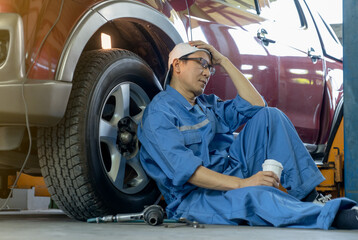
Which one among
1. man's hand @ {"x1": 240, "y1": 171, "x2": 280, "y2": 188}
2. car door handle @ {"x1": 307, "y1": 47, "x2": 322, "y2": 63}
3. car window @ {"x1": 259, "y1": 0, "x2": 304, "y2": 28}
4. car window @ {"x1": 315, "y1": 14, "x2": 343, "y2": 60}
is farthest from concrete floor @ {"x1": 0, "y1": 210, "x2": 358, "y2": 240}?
car window @ {"x1": 315, "y1": 14, "x2": 343, "y2": 60}

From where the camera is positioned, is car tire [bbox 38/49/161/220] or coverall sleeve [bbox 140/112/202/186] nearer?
car tire [bbox 38/49/161/220]

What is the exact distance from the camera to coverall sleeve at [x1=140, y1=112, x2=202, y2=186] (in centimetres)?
251

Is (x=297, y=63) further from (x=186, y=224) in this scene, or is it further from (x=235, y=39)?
(x=186, y=224)

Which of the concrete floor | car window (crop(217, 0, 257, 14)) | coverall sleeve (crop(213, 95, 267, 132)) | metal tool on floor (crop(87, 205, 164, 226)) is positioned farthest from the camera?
car window (crop(217, 0, 257, 14))

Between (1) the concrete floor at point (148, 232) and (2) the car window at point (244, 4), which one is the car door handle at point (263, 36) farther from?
(1) the concrete floor at point (148, 232)

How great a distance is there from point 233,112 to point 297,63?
45.3 inches

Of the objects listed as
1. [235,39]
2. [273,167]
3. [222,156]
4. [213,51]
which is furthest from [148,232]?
[235,39]

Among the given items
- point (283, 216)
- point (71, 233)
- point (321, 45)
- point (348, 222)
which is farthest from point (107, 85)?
point (321, 45)

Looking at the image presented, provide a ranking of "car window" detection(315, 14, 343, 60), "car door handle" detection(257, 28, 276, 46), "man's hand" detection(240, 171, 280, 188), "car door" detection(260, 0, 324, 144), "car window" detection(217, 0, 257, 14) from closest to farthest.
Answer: "man's hand" detection(240, 171, 280, 188) < "car window" detection(217, 0, 257, 14) < "car door handle" detection(257, 28, 276, 46) < "car door" detection(260, 0, 324, 144) < "car window" detection(315, 14, 343, 60)

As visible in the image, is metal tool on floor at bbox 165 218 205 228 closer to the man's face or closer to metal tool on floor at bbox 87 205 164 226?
metal tool on floor at bbox 87 205 164 226

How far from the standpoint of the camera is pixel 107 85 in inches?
101

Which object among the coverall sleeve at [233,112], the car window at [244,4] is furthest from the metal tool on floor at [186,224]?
the car window at [244,4]

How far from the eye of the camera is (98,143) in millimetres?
2486

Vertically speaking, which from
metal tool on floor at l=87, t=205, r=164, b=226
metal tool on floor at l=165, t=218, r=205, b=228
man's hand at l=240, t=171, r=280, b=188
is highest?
man's hand at l=240, t=171, r=280, b=188
